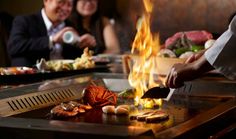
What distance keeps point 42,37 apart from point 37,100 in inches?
87.6

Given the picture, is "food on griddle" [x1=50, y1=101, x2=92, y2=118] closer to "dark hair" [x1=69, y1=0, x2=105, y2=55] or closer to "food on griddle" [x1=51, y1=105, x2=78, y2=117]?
"food on griddle" [x1=51, y1=105, x2=78, y2=117]

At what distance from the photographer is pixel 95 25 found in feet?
18.3

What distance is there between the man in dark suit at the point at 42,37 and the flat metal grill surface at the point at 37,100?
1.87 meters

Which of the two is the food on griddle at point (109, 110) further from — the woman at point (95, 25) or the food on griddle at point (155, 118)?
the woman at point (95, 25)

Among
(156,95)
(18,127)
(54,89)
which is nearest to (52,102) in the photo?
(54,89)

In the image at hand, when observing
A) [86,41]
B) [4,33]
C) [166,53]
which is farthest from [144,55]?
[4,33]

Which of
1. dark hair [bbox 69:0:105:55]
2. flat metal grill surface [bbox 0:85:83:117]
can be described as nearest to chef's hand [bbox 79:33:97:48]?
dark hair [bbox 69:0:105:55]

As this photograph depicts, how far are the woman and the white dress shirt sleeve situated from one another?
2.96m

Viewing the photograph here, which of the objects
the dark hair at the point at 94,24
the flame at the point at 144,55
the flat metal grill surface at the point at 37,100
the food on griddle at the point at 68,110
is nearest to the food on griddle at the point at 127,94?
the flame at the point at 144,55

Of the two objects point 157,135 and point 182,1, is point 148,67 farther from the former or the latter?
A: point 182,1

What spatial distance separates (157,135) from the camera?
5.87 feet

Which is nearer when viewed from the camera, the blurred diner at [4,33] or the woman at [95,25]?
the blurred diner at [4,33]

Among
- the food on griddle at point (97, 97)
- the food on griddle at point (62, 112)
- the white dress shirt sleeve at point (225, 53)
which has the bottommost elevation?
the food on griddle at point (97, 97)

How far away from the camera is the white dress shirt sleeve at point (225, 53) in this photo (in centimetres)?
226
